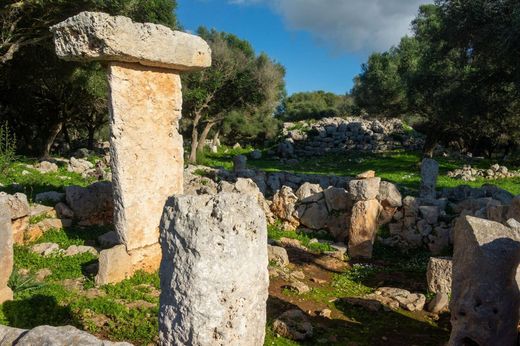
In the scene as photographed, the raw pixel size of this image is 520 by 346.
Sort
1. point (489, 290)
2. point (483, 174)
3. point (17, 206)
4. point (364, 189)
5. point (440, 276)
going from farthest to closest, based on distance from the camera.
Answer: point (483, 174) < point (364, 189) < point (440, 276) < point (17, 206) < point (489, 290)

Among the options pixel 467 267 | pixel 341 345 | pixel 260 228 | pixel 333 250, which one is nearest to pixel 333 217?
pixel 333 250

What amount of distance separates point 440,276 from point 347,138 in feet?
88.5

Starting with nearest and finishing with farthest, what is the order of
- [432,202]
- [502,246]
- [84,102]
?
[502,246] → [432,202] → [84,102]

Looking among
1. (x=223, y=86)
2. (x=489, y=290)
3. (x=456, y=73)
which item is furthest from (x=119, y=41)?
(x=223, y=86)

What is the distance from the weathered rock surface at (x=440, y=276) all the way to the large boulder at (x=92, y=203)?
758 centimetres

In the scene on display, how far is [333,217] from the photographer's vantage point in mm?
13391

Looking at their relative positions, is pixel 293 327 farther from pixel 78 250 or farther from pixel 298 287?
pixel 78 250

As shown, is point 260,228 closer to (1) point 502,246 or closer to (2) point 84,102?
(1) point 502,246

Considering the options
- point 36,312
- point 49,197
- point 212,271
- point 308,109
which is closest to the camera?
point 212,271

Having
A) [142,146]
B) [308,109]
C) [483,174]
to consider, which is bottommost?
[142,146]

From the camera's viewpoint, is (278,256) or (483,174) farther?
(483,174)

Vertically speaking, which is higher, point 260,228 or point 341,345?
point 260,228

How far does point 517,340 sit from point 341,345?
2.44 metres

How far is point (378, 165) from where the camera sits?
26891 millimetres
